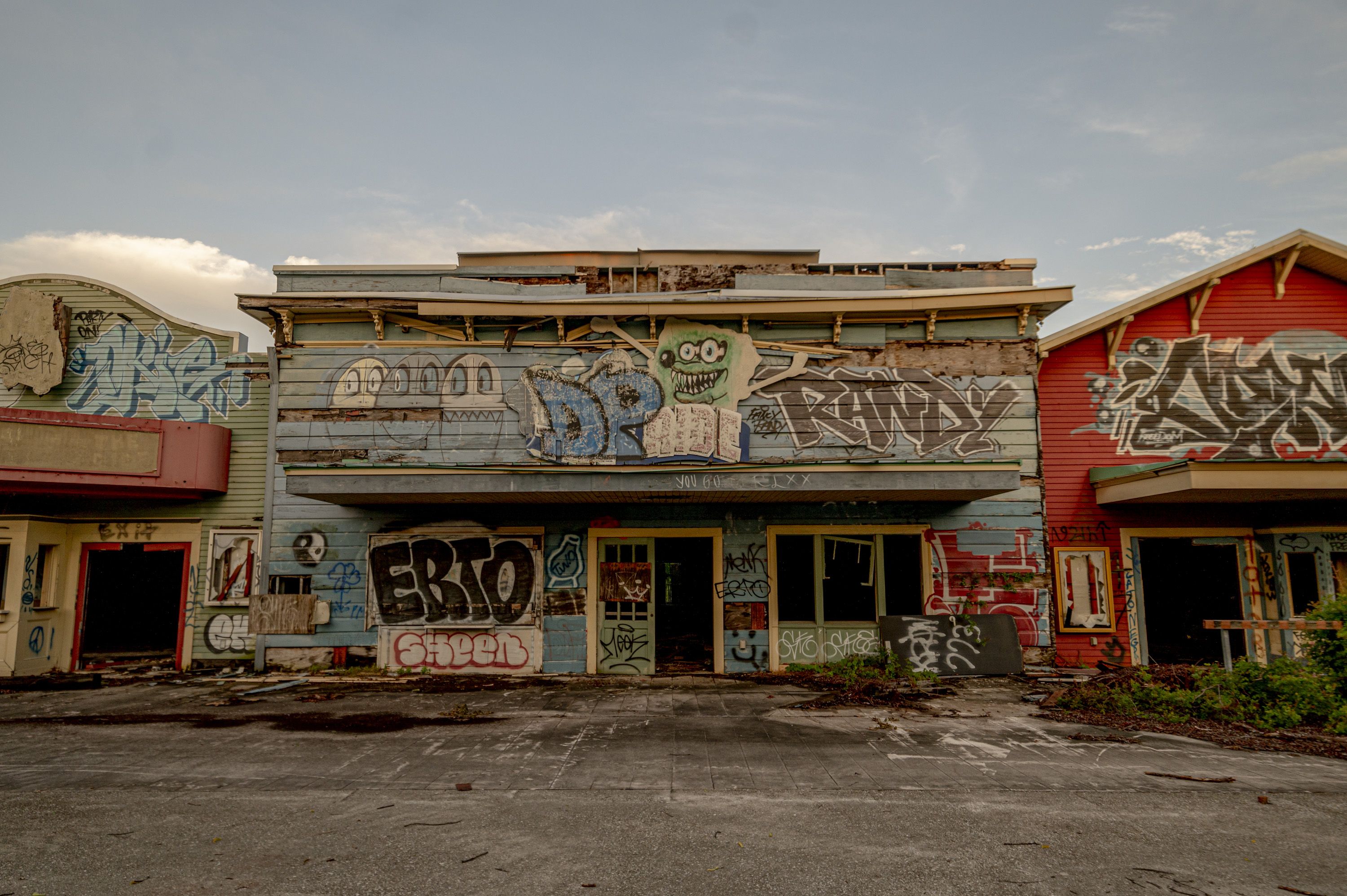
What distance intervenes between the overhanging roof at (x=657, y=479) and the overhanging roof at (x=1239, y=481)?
2639 mm

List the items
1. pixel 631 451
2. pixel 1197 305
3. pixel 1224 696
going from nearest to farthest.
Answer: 1. pixel 1224 696
2. pixel 631 451
3. pixel 1197 305

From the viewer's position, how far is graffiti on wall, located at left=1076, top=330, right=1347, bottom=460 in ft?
41.8

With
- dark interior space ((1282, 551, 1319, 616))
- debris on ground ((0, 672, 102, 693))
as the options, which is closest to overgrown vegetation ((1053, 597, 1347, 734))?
dark interior space ((1282, 551, 1319, 616))

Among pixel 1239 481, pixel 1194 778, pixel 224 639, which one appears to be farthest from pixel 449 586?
pixel 1239 481

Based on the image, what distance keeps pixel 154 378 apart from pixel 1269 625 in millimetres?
17411

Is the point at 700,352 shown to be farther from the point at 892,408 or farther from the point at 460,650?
the point at 460,650

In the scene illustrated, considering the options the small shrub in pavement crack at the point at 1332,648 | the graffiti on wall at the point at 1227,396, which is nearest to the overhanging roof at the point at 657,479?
the small shrub in pavement crack at the point at 1332,648

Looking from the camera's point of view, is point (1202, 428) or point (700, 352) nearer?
point (700, 352)

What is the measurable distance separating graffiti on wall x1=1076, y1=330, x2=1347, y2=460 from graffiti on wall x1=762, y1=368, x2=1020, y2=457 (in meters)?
2.58

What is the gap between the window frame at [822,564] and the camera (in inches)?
465

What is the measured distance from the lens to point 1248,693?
8648 millimetres

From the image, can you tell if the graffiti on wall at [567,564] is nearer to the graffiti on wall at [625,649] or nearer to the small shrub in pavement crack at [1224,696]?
the graffiti on wall at [625,649]

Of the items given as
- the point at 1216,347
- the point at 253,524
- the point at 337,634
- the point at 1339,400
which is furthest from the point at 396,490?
the point at 1339,400

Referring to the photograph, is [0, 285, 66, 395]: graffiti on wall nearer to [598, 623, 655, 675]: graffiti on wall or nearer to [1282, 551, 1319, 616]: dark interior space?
[598, 623, 655, 675]: graffiti on wall
